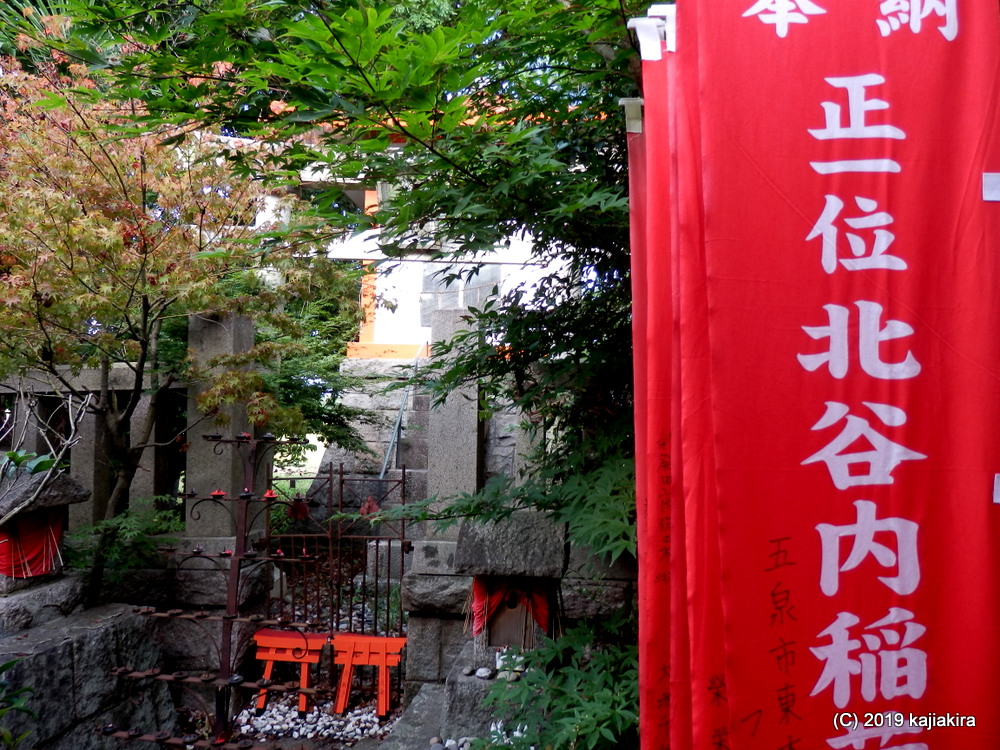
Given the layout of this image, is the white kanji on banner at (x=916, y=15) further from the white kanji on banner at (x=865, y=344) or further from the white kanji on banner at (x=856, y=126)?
the white kanji on banner at (x=865, y=344)

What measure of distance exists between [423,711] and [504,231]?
3.47 metres

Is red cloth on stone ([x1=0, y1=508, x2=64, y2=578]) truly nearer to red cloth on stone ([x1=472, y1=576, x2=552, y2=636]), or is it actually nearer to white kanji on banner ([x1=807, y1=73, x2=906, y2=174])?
red cloth on stone ([x1=472, y1=576, x2=552, y2=636])

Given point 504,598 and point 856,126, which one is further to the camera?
point 504,598

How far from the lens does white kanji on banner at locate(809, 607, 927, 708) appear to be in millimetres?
1909

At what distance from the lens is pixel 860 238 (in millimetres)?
1965

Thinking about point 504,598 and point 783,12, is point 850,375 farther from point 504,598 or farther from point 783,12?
point 504,598

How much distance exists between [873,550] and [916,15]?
1393mm

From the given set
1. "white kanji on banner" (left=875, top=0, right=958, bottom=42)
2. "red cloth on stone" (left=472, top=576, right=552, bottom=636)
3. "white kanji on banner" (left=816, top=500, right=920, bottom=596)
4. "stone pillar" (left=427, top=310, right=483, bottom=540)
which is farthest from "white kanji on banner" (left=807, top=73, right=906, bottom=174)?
"stone pillar" (left=427, top=310, right=483, bottom=540)

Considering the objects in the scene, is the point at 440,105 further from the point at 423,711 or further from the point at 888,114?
the point at 423,711

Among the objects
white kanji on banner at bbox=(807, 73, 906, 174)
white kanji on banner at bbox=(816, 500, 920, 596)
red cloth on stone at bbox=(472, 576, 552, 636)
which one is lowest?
red cloth on stone at bbox=(472, 576, 552, 636)

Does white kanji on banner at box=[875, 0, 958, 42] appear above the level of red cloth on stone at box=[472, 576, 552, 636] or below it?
above

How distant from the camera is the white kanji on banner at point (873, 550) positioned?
6.27ft

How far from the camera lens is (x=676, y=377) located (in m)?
2.23

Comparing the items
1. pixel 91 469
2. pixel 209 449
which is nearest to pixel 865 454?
pixel 209 449
